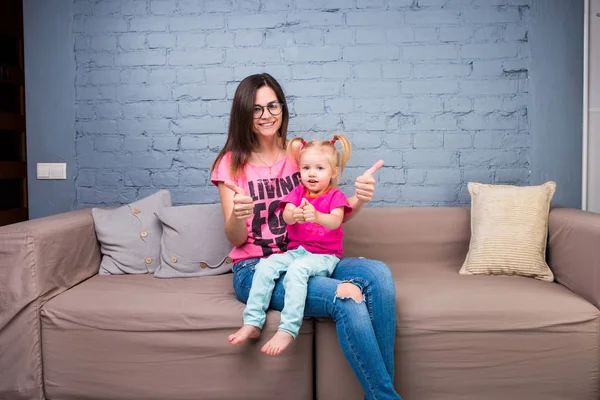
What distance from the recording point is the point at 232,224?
1992mm

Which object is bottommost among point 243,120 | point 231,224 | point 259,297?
point 259,297

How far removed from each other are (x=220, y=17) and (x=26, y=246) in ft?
4.61

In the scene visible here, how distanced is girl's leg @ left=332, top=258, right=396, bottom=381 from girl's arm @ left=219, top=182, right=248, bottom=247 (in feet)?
1.38

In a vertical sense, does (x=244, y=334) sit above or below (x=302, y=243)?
below

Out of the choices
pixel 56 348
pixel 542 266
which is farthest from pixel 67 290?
pixel 542 266

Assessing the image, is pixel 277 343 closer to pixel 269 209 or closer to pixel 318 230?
pixel 318 230

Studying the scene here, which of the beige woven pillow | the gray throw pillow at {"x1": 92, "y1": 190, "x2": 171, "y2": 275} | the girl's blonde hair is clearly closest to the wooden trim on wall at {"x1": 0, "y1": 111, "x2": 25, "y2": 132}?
the gray throw pillow at {"x1": 92, "y1": 190, "x2": 171, "y2": 275}

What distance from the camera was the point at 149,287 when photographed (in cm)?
214

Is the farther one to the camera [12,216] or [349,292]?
[12,216]

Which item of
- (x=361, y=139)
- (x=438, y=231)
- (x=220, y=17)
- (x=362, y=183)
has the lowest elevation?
(x=438, y=231)

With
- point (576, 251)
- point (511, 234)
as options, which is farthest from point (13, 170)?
point (576, 251)

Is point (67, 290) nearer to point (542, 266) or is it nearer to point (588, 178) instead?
point (542, 266)

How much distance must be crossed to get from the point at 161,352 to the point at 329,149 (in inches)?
35.9

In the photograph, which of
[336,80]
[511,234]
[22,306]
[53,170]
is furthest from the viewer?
[53,170]
